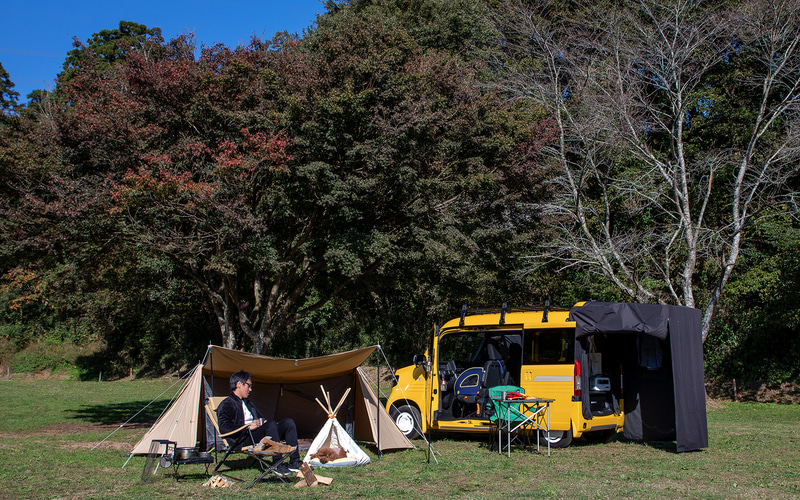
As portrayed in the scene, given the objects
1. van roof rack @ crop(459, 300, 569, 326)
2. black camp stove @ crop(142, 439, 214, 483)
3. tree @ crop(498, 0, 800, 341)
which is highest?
tree @ crop(498, 0, 800, 341)

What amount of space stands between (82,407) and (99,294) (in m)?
12.1

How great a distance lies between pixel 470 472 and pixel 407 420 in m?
3.47

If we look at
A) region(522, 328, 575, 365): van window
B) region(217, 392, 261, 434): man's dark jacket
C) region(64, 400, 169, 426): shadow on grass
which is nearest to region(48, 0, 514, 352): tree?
region(64, 400, 169, 426): shadow on grass

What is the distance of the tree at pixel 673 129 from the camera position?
1666cm

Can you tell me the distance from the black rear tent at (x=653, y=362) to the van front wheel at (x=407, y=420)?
9.92ft

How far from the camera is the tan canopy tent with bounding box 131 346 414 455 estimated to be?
8961 millimetres

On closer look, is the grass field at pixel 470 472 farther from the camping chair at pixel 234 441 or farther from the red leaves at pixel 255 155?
the red leaves at pixel 255 155

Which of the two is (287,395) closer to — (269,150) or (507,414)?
(507,414)

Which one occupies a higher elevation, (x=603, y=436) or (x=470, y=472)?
(x=603, y=436)

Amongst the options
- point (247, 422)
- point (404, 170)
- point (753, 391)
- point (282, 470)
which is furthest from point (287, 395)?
point (753, 391)

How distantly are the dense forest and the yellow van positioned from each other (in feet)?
10.6

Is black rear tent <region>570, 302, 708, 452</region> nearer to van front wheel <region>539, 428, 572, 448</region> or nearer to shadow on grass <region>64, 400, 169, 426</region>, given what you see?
van front wheel <region>539, 428, 572, 448</region>

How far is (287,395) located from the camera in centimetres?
1114

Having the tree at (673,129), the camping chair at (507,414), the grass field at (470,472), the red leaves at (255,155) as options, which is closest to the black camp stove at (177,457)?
the grass field at (470,472)
